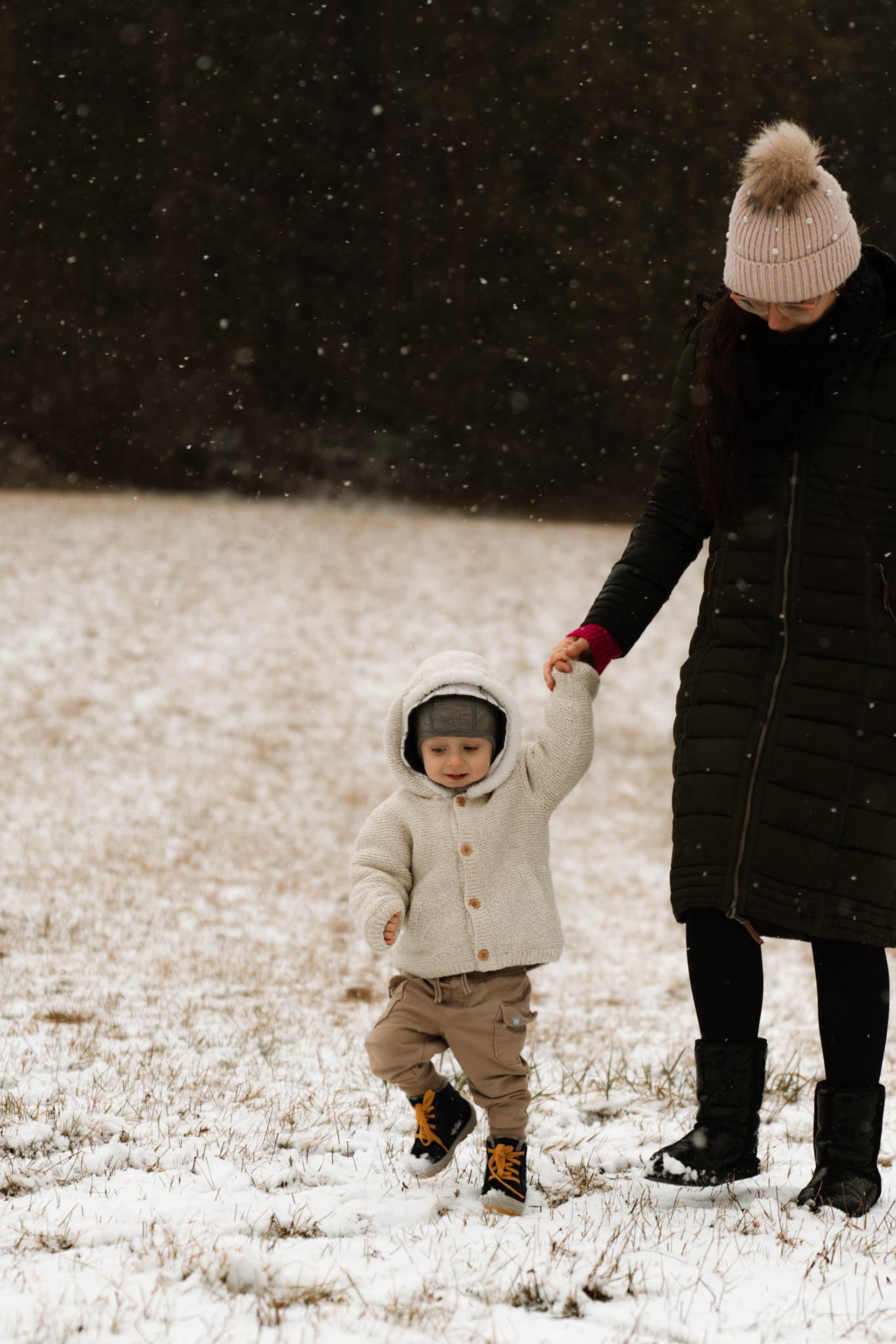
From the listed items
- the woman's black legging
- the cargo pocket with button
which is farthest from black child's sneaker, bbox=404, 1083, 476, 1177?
the woman's black legging

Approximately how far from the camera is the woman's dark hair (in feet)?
9.84

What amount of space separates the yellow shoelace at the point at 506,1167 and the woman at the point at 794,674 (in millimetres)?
400

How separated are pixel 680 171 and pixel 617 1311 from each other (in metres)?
29.6

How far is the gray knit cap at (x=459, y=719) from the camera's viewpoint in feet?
9.73

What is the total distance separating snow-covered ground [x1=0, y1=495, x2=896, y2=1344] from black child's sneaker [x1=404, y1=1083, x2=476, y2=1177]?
0.08m

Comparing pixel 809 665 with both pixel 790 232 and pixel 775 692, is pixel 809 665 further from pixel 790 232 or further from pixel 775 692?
pixel 790 232

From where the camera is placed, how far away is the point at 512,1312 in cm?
231

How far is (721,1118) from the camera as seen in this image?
303 centimetres

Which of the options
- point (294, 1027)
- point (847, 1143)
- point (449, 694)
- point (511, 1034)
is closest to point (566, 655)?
point (449, 694)

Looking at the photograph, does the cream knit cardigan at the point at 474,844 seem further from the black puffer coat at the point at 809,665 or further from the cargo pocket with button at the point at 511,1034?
the black puffer coat at the point at 809,665

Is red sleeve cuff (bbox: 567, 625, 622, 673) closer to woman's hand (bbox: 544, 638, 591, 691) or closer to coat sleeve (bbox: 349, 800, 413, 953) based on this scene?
woman's hand (bbox: 544, 638, 591, 691)

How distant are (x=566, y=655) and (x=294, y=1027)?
299 cm

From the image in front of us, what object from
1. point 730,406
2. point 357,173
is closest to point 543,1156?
point 730,406

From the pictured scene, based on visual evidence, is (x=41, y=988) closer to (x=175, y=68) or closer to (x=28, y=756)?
(x=28, y=756)
